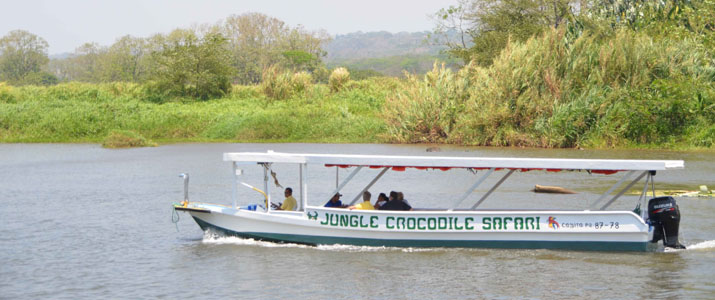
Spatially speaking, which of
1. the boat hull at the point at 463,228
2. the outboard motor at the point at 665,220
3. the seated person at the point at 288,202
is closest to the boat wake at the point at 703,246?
the outboard motor at the point at 665,220

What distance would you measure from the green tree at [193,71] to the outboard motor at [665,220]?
4358 cm

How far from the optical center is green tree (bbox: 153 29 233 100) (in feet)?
184

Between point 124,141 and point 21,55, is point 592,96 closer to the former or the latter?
point 124,141

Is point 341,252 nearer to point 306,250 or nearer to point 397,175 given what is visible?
point 306,250

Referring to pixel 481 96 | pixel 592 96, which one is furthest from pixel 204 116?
pixel 592 96

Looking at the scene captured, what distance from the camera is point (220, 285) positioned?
1420 centimetres

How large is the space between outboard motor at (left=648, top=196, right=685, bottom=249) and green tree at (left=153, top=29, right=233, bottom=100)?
4358cm

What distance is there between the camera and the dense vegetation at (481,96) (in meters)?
38.8

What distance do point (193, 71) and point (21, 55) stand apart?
66910 millimetres

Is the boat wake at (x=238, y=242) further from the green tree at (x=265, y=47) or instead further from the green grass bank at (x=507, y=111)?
the green tree at (x=265, y=47)

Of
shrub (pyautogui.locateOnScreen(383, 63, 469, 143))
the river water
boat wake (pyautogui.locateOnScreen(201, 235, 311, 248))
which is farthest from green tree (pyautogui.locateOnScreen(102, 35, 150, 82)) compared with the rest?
boat wake (pyautogui.locateOnScreen(201, 235, 311, 248))

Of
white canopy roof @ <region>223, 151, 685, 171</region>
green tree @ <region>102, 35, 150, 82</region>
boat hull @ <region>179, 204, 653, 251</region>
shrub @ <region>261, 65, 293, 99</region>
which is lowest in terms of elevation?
boat hull @ <region>179, 204, 653, 251</region>

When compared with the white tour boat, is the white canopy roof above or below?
above

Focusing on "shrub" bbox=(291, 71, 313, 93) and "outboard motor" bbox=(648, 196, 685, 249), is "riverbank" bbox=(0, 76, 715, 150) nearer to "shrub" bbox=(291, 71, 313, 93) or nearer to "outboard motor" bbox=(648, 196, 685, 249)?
"shrub" bbox=(291, 71, 313, 93)
